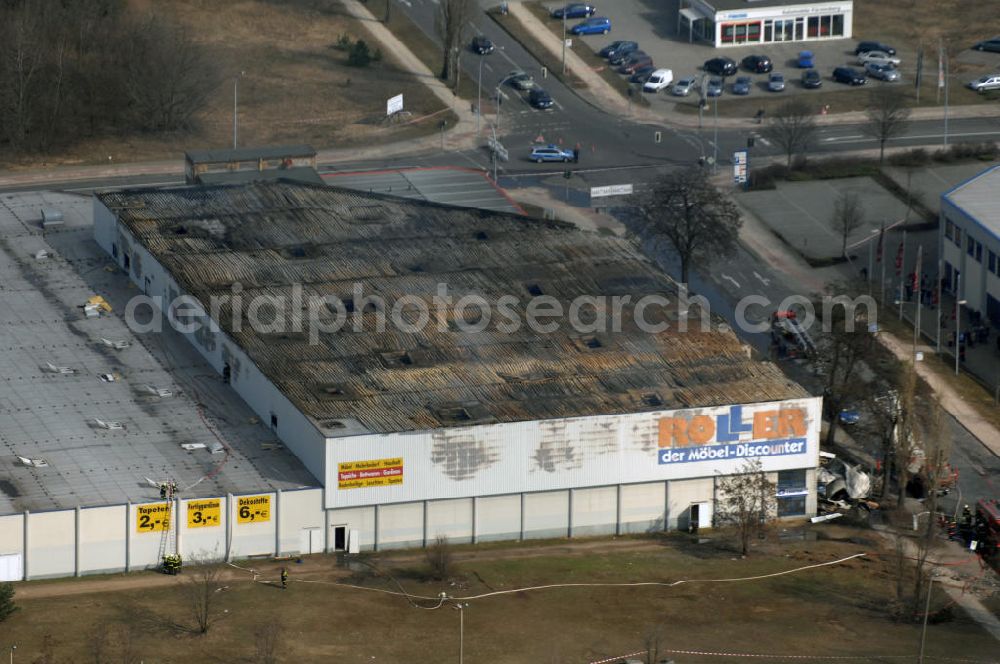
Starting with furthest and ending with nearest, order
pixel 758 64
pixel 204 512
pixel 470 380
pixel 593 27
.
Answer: pixel 593 27
pixel 758 64
pixel 470 380
pixel 204 512

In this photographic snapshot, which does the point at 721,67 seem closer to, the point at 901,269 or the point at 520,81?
the point at 520,81

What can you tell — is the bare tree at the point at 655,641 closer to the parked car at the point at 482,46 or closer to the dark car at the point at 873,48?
the parked car at the point at 482,46

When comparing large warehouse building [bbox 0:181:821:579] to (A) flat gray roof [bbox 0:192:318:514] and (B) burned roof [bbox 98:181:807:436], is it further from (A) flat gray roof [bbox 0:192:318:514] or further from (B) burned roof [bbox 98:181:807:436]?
(A) flat gray roof [bbox 0:192:318:514]

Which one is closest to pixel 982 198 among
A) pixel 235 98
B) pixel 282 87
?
pixel 235 98

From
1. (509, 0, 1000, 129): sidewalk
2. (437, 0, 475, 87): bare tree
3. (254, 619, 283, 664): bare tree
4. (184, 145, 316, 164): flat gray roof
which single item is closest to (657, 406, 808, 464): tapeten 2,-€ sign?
(254, 619, 283, 664): bare tree

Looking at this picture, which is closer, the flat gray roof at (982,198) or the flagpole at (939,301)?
the flagpole at (939,301)

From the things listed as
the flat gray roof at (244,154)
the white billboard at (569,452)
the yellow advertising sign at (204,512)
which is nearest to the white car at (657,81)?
the flat gray roof at (244,154)

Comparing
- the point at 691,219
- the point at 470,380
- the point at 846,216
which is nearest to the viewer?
the point at 470,380
